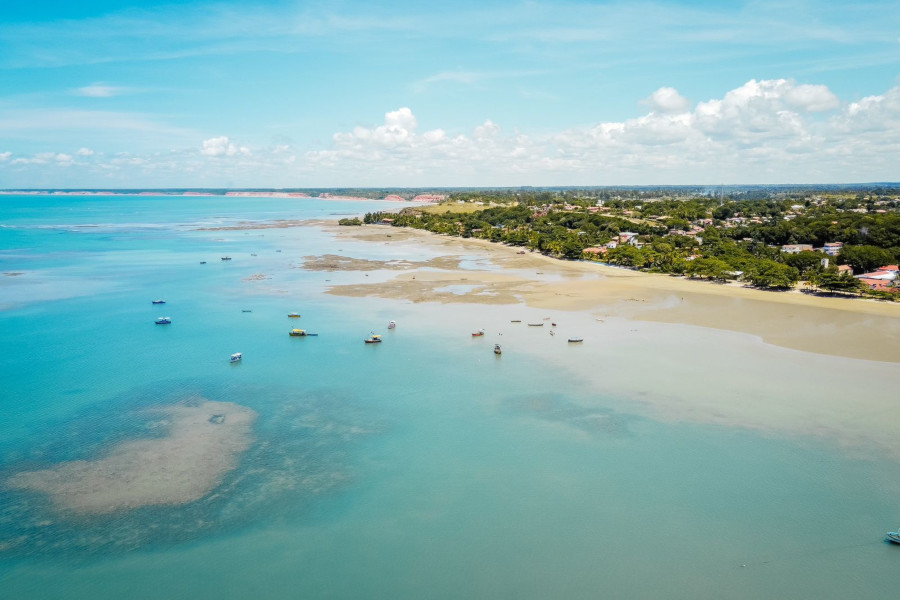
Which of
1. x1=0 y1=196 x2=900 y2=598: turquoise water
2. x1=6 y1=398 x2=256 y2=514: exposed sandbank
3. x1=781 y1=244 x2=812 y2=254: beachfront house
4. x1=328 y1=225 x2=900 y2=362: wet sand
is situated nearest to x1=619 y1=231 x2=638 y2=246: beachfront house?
x1=328 y1=225 x2=900 y2=362: wet sand

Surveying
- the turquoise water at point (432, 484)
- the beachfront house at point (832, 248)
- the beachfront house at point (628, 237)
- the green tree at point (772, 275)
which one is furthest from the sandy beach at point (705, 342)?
the beachfront house at point (832, 248)

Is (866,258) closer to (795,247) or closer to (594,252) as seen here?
A: (795,247)

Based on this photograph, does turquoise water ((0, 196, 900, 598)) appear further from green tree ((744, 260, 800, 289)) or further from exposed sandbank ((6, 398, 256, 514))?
green tree ((744, 260, 800, 289))

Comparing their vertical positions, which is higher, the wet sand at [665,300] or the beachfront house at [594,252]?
the beachfront house at [594,252]

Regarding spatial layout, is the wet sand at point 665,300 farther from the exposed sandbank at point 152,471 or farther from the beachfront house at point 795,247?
the exposed sandbank at point 152,471

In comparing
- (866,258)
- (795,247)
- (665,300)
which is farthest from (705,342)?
(795,247)

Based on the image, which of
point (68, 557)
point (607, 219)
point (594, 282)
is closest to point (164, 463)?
point (68, 557)
